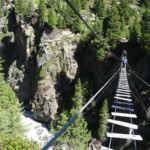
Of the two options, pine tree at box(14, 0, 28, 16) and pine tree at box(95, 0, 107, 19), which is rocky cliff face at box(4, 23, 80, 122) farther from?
pine tree at box(14, 0, 28, 16)

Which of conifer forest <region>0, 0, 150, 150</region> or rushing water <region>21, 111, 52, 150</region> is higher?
conifer forest <region>0, 0, 150, 150</region>

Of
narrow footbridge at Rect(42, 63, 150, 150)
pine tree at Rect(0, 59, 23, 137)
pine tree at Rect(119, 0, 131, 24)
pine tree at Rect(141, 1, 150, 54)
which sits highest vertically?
pine tree at Rect(119, 0, 131, 24)

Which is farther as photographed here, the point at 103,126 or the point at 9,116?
the point at 103,126

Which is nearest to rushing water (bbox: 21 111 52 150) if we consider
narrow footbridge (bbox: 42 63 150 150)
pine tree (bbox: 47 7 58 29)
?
narrow footbridge (bbox: 42 63 150 150)

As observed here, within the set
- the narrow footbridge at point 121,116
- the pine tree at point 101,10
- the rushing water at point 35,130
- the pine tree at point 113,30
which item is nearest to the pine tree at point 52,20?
the pine tree at point 101,10

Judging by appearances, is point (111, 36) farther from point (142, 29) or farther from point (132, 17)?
point (132, 17)

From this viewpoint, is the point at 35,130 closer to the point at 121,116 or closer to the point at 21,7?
the point at 21,7


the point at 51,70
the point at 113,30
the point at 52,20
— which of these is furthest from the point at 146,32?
the point at 52,20

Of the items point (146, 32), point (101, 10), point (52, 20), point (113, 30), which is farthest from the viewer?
point (101, 10)

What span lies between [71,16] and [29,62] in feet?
53.4

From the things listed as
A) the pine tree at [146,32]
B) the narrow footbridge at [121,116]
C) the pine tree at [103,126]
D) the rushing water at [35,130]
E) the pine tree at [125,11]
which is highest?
the pine tree at [125,11]

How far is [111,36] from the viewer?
176 ft

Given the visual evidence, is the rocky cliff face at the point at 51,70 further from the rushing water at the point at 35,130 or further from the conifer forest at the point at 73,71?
the rushing water at the point at 35,130

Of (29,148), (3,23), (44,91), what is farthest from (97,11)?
(29,148)
